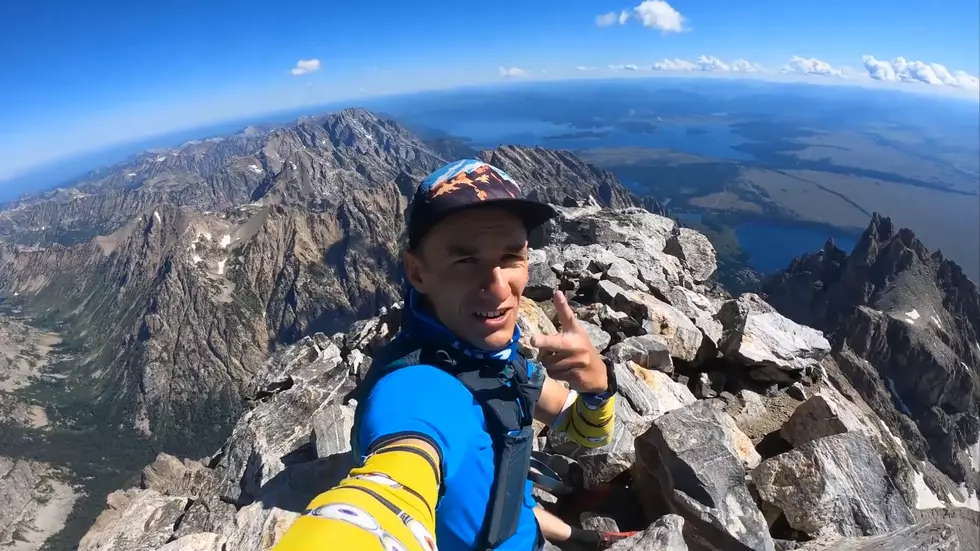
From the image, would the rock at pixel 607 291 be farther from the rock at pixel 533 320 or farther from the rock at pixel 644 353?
the rock at pixel 644 353

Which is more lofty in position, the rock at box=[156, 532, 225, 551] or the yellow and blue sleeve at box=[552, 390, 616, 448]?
the yellow and blue sleeve at box=[552, 390, 616, 448]

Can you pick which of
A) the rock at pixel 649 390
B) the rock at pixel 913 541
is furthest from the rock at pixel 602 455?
the rock at pixel 913 541

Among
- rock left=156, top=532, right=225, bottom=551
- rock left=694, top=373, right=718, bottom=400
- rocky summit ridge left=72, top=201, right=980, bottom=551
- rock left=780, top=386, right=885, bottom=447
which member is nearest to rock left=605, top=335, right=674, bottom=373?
rocky summit ridge left=72, top=201, right=980, bottom=551

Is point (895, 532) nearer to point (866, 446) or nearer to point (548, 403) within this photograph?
point (866, 446)

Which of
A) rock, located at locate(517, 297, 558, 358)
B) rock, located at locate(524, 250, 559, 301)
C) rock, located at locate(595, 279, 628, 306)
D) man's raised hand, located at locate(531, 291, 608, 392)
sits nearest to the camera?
man's raised hand, located at locate(531, 291, 608, 392)

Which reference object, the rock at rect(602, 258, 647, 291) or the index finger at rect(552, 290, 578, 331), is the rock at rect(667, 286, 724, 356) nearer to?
the rock at rect(602, 258, 647, 291)

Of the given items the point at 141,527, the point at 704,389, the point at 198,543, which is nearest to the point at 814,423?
the point at 704,389

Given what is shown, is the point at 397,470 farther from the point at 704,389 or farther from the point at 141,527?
the point at 704,389

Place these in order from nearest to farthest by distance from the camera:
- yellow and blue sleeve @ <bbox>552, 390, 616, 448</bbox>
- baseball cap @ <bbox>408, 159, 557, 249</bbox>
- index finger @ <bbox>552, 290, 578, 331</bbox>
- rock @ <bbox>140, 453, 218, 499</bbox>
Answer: baseball cap @ <bbox>408, 159, 557, 249</bbox> < index finger @ <bbox>552, 290, 578, 331</bbox> < yellow and blue sleeve @ <bbox>552, 390, 616, 448</bbox> < rock @ <bbox>140, 453, 218, 499</bbox>
